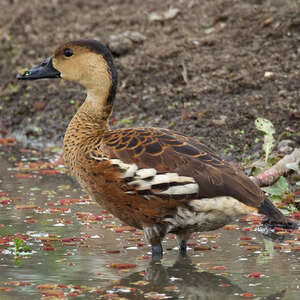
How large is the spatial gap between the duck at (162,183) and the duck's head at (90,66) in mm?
509

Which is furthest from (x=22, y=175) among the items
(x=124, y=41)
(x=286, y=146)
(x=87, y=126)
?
(x=124, y=41)

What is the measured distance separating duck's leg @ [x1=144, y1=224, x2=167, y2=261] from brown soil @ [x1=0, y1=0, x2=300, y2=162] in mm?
3365

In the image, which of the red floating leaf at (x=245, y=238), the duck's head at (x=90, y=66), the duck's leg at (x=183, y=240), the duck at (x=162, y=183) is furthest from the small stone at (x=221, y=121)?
the duck's leg at (x=183, y=240)

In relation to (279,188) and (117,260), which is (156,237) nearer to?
(117,260)

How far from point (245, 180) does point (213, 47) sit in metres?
6.06

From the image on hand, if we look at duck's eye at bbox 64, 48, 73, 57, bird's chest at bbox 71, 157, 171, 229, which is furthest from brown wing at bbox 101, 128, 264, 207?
duck's eye at bbox 64, 48, 73, 57

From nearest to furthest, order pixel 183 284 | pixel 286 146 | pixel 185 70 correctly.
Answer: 1. pixel 183 284
2. pixel 286 146
3. pixel 185 70

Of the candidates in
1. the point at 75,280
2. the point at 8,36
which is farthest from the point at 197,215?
the point at 8,36

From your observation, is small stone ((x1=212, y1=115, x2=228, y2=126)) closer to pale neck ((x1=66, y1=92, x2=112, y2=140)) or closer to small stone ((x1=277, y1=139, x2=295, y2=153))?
small stone ((x1=277, y1=139, x2=295, y2=153))

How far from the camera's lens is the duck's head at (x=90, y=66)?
7.23 meters

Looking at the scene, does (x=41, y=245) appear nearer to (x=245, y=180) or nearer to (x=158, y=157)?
(x=158, y=157)

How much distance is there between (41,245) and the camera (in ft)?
22.6

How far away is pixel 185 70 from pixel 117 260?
5647mm

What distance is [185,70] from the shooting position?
11.6 m
